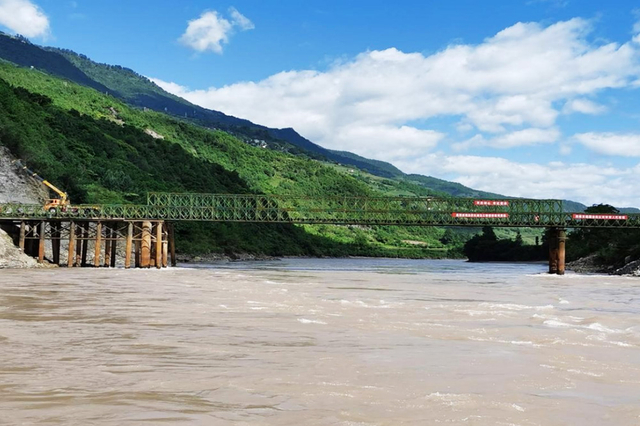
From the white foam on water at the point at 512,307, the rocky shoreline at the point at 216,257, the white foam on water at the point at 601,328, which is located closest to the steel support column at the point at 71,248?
the rocky shoreline at the point at 216,257

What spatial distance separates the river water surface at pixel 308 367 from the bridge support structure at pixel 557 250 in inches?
2804

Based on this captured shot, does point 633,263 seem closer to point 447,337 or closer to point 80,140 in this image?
point 447,337

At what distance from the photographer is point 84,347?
18.5m

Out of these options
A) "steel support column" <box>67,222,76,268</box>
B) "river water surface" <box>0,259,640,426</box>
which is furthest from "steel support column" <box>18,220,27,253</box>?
"river water surface" <box>0,259,640,426</box>

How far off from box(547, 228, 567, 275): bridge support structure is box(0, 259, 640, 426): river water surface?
71.2 meters

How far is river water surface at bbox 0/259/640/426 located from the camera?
461 inches

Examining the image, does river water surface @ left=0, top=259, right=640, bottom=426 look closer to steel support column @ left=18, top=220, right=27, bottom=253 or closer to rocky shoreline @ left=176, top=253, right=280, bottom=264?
steel support column @ left=18, top=220, right=27, bottom=253

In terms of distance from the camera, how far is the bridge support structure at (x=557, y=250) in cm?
9888

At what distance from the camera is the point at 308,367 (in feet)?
53.6

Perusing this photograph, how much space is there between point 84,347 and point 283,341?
610 centimetres

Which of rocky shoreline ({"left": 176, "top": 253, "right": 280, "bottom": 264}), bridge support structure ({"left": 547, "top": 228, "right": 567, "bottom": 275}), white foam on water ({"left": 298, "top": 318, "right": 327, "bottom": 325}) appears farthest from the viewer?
rocky shoreline ({"left": 176, "top": 253, "right": 280, "bottom": 264})

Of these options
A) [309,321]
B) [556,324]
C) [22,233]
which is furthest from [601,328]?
[22,233]

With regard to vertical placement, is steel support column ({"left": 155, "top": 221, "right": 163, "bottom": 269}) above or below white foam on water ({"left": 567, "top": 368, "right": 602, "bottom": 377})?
above

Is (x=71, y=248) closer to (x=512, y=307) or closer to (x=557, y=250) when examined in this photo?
(x=512, y=307)
